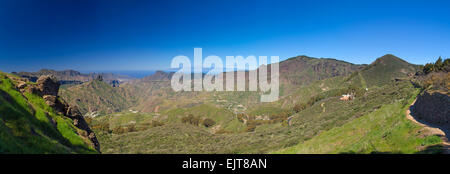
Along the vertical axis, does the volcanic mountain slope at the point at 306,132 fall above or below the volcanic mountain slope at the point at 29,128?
below

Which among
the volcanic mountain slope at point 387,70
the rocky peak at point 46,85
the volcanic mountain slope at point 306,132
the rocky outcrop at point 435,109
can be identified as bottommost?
the volcanic mountain slope at point 306,132

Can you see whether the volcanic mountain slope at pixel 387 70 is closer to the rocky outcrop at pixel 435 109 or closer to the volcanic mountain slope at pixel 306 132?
the volcanic mountain slope at pixel 306 132

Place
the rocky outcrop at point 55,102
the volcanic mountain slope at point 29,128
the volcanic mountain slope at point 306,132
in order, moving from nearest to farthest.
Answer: the volcanic mountain slope at point 29,128 → the rocky outcrop at point 55,102 → the volcanic mountain slope at point 306,132

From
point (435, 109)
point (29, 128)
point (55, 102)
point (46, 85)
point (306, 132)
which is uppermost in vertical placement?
point (46, 85)

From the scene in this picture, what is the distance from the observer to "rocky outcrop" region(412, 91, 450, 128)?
19.3 metres

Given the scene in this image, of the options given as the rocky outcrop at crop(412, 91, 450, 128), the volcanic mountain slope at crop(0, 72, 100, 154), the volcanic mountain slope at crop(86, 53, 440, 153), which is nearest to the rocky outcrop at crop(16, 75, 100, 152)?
the volcanic mountain slope at crop(0, 72, 100, 154)

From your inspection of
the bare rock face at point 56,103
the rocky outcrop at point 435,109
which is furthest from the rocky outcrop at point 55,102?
the rocky outcrop at point 435,109

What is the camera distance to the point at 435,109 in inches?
833

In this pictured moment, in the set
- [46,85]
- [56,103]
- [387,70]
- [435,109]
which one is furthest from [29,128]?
[387,70]

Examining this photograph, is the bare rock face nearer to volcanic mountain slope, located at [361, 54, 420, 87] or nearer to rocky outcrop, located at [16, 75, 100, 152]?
rocky outcrop, located at [16, 75, 100, 152]

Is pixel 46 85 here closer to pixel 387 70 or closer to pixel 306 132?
pixel 306 132

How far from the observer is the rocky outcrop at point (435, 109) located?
19.3 m
